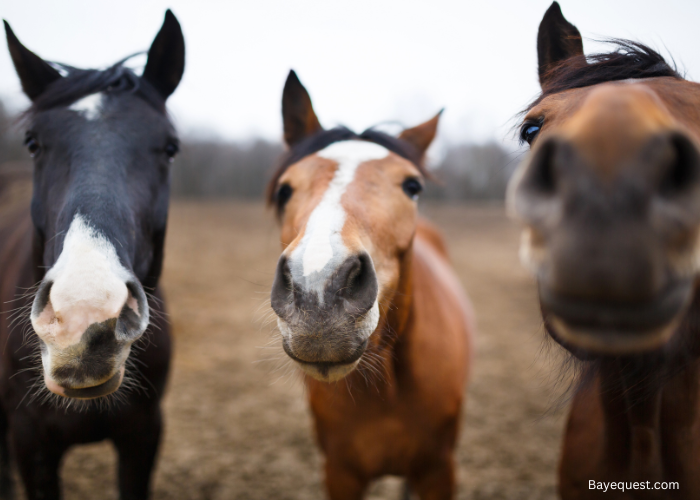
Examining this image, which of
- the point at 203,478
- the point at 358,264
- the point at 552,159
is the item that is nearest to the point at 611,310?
the point at 552,159

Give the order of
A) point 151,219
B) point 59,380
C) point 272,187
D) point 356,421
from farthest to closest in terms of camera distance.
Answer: point 272,187 < point 356,421 < point 151,219 < point 59,380

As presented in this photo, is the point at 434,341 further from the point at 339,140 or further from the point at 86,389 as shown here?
the point at 86,389

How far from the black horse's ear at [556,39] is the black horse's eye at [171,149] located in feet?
6.52

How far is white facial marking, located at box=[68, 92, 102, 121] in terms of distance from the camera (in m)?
1.93

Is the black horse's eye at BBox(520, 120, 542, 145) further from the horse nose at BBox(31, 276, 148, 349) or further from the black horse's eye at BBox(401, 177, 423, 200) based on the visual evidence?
the horse nose at BBox(31, 276, 148, 349)

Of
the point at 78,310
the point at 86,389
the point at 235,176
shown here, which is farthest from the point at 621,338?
the point at 235,176

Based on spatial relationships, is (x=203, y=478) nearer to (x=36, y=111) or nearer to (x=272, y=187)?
(x=272, y=187)

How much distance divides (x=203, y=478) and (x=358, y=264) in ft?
11.6

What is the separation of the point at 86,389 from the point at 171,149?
1.31 meters

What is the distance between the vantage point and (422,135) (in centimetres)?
282

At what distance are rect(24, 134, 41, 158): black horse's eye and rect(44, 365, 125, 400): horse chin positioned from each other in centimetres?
126

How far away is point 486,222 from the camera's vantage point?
2150cm

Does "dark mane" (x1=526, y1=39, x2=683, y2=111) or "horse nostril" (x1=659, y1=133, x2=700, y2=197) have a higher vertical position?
"dark mane" (x1=526, y1=39, x2=683, y2=111)

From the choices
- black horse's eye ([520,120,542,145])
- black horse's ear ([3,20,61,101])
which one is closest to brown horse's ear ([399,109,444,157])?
black horse's eye ([520,120,542,145])
